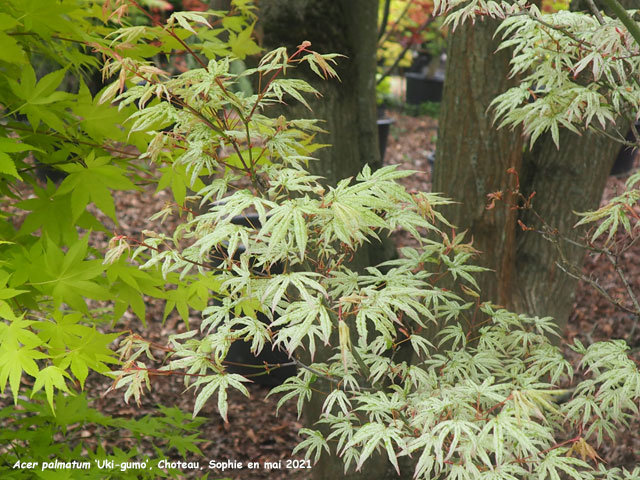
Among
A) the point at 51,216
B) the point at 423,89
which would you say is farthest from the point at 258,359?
the point at 423,89

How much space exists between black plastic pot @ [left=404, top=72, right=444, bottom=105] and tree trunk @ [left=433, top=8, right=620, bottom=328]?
713 centimetres

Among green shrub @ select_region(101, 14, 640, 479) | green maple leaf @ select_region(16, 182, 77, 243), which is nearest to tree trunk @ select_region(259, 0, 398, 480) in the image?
green shrub @ select_region(101, 14, 640, 479)

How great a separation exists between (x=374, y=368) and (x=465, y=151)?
1439mm

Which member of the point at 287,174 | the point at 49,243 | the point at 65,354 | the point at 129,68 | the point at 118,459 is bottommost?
the point at 118,459

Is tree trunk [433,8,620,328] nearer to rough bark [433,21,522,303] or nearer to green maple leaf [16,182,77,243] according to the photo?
rough bark [433,21,522,303]

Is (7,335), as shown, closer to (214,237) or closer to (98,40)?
(214,237)

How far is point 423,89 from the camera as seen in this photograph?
10.0 metres

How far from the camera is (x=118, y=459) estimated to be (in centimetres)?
193

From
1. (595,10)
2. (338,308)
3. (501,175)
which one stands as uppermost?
(595,10)

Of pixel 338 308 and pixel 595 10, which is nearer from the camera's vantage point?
pixel 338 308

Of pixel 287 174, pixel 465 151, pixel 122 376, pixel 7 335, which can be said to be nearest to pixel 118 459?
pixel 122 376

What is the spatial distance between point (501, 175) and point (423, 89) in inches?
304

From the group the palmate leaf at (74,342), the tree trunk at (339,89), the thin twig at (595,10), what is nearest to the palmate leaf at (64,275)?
the palmate leaf at (74,342)

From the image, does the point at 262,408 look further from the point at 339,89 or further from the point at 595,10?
the point at 595,10
